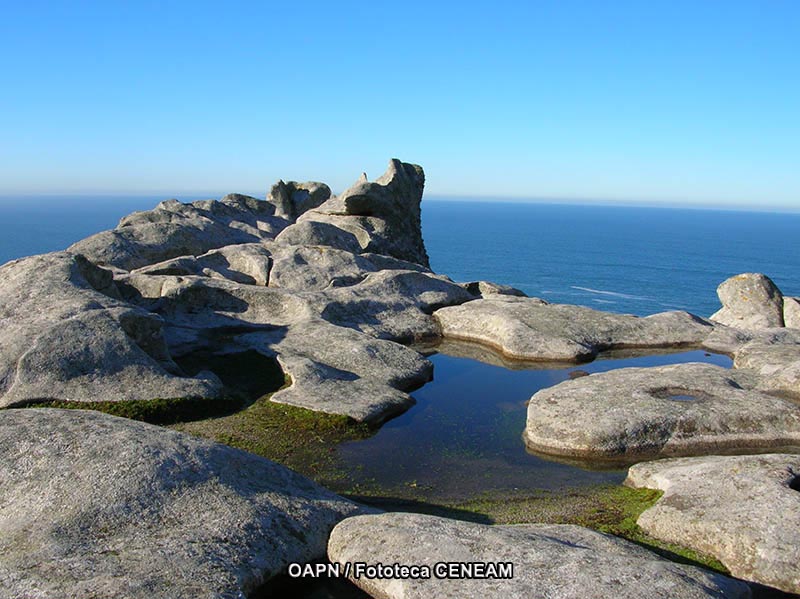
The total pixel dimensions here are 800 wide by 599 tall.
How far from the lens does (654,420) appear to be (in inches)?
975

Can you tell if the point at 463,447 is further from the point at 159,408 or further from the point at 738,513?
the point at 159,408

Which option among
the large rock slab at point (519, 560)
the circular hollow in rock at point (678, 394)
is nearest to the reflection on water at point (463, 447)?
the large rock slab at point (519, 560)

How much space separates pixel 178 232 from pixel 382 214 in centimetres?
1889

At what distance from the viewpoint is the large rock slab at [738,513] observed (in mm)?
15766

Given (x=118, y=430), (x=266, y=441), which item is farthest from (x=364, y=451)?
(x=118, y=430)

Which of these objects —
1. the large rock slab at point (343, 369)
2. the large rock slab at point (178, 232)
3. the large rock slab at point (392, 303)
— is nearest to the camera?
the large rock slab at point (343, 369)

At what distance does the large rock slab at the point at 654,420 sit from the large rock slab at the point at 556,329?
28.4 ft

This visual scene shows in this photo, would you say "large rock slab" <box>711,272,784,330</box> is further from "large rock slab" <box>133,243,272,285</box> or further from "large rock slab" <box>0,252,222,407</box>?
"large rock slab" <box>0,252,222,407</box>

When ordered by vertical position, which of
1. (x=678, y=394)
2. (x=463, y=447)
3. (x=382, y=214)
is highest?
(x=382, y=214)

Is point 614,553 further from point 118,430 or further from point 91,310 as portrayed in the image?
point 91,310

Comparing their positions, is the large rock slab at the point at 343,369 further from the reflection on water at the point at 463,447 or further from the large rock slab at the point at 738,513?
the large rock slab at the point at 738,513

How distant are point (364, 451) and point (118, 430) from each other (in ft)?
29.7

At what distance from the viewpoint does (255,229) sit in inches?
2635

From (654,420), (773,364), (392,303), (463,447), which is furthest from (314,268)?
(773,364)
